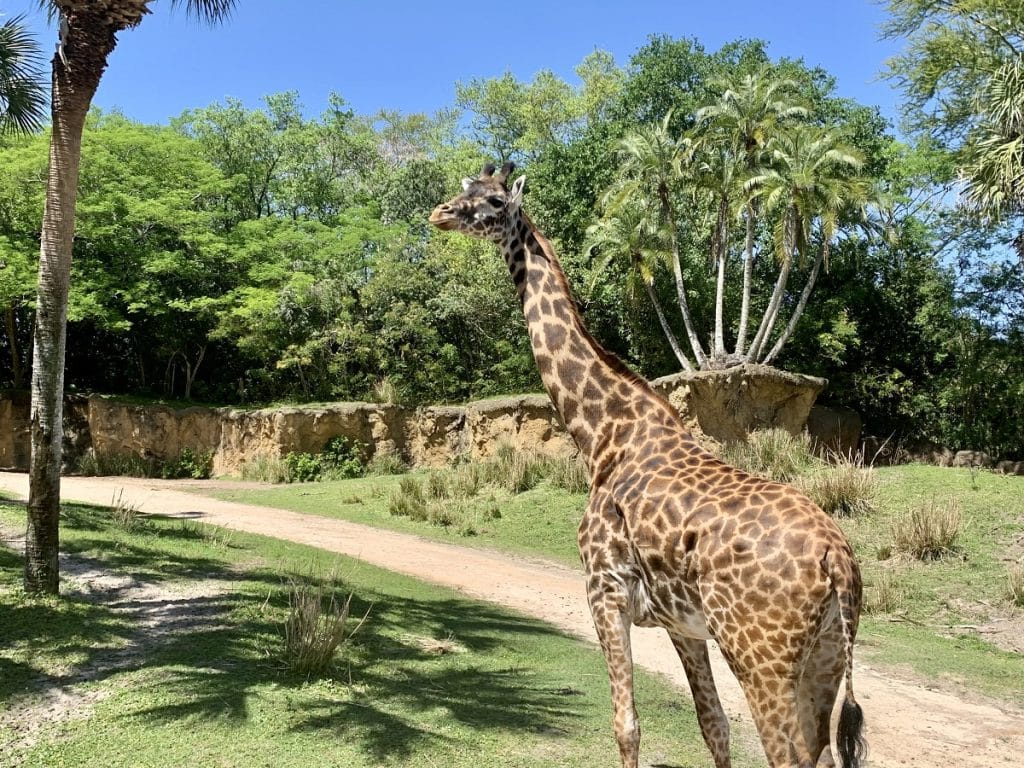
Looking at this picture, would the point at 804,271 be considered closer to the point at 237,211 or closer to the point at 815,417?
the point at 815,417

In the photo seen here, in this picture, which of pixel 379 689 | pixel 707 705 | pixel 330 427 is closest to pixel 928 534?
pixel 707 705

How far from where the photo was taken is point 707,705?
4504mm

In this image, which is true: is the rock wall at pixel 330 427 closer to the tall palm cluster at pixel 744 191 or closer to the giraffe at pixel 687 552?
the tall palm cluster at pixel 744 191

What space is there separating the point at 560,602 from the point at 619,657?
20.4ft

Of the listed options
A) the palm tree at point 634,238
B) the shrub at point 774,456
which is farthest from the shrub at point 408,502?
the palm tree at point 634,238

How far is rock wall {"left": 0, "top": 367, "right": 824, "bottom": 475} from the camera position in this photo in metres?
21.4

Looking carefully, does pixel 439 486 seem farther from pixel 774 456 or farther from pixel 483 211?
pixel 483 211

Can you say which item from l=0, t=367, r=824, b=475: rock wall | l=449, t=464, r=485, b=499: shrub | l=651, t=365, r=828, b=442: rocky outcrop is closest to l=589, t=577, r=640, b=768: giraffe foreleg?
l=449, t=464, r=485, b=499: shrub

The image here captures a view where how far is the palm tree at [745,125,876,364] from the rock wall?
124 inches

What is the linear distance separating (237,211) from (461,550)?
24341mm

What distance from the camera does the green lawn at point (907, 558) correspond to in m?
8.92

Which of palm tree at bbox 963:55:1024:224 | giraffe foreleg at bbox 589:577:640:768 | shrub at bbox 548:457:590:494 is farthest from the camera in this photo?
shrub at bbox 548:457:590:494

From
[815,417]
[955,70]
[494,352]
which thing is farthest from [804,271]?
[494,352]

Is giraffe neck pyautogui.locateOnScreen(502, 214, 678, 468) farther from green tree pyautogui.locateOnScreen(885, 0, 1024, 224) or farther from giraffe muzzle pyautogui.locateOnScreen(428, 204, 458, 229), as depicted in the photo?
green tree pyautogui.locateOnScreen(885, 0, 1024, 224)
